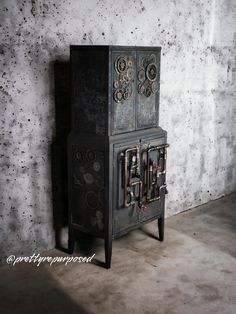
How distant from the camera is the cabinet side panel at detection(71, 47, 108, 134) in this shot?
9.24 ft

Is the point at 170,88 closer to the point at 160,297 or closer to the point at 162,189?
the point at 162,189

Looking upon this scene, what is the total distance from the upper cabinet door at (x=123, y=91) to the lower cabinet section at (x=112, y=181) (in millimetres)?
92

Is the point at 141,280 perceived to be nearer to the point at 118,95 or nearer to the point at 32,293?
the point at 32,293

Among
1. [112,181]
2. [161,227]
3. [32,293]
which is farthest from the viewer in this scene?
[161,227]

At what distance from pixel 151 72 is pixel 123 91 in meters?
0.36

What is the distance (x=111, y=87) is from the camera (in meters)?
2.82

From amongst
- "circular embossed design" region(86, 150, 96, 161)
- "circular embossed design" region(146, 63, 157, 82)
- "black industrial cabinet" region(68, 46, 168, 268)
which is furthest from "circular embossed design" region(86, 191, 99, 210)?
"circular embossed design" region(146, 63, 157, 82)

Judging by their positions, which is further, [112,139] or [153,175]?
[153,175]

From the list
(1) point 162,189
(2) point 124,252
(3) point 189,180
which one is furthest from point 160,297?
(3) point 189,180

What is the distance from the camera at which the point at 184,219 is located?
4.12m

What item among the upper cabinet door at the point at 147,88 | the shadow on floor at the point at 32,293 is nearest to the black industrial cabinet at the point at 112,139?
the upper cabinet door at the point at 147,88

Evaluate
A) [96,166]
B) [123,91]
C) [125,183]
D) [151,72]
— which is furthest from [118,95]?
[125,183]

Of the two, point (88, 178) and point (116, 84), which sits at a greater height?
point (116, 84)

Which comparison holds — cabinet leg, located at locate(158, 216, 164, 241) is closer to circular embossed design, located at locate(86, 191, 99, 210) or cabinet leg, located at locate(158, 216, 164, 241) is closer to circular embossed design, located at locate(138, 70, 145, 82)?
circular embossed design, located at locate(86, 191, 99, 210)
